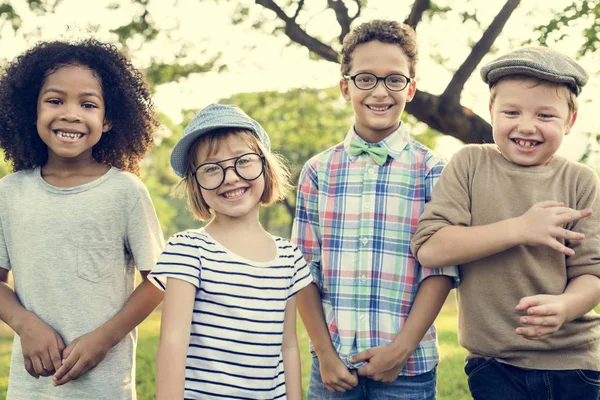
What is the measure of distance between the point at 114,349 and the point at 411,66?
162cm

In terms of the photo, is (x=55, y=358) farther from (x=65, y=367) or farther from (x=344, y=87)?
(x=344, y=87)

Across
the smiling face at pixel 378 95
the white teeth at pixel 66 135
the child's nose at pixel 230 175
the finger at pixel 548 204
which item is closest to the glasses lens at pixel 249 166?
the child's nose at pixel 230 175

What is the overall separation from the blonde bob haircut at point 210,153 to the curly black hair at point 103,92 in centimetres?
44

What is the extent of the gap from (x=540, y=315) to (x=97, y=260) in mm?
1577

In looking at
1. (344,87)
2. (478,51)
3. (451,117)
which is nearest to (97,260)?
(344,87)

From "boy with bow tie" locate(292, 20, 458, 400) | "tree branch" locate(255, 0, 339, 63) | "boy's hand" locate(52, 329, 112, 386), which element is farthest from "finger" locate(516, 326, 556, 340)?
"tree branch" locate(255, 0, 339, 63)

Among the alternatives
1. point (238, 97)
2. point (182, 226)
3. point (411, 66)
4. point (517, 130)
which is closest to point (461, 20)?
point (411, 66)

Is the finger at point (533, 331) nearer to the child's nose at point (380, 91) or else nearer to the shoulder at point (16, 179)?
the child's nose at point (380, 91)

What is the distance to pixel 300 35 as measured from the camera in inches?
286

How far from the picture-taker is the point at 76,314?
2861 mm

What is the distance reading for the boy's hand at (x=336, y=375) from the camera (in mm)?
2957

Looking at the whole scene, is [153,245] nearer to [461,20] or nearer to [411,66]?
[411,66]

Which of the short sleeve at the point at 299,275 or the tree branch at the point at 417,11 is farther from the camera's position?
the tree branch at the point at 417,11

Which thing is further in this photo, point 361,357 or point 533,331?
point 361,357
